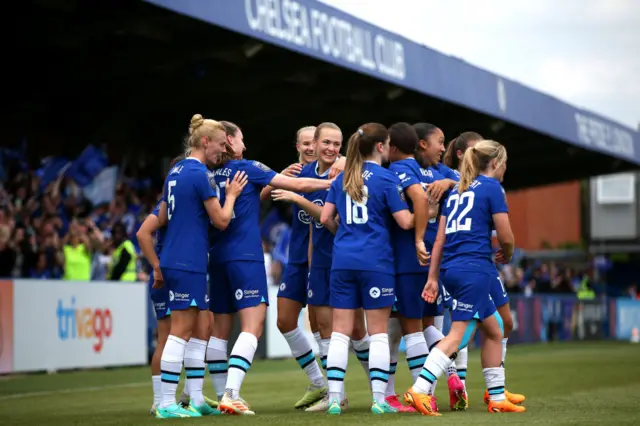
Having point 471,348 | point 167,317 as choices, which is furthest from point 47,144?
point 167,317

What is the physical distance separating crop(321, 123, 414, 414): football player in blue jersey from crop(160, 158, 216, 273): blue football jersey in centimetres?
96

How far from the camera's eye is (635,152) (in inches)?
1298

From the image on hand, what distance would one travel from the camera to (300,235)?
937 centimetres

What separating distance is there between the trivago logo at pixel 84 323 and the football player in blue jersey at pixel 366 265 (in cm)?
830

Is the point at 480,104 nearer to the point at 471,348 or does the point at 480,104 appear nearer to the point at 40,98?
the point at 471,348

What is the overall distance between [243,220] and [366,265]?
1078mm

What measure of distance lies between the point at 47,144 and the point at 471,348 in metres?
9.79

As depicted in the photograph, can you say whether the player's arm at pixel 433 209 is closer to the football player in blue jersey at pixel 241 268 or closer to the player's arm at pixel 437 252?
the player's arm at pixel 437 252

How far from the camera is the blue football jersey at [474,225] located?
8.18m

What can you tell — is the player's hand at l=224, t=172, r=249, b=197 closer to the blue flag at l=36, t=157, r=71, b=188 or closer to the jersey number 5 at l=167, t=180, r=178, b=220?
the jersey number 5 at l=167, t=180, r=178, b=220

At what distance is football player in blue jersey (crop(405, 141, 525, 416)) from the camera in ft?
26.6

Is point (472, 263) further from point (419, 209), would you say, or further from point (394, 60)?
point (394, 60)

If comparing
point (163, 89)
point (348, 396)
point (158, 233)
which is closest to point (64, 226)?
point (163, 89)

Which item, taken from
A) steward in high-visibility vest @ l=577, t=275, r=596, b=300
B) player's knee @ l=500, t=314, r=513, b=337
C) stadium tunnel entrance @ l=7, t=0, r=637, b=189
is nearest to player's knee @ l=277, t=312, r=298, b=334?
player's knee @ l=500, t=314, r=513, b=337
